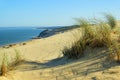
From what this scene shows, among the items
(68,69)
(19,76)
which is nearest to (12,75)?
(19,76)

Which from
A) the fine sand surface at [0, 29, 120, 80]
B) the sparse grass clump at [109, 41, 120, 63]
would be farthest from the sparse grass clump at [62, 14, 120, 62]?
the sparse grass clump at [109, 41, 120, 63]

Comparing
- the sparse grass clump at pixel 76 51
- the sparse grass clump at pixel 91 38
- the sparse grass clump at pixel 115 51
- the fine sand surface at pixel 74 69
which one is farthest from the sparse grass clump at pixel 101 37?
the sparse grass clump at pixel 115 51

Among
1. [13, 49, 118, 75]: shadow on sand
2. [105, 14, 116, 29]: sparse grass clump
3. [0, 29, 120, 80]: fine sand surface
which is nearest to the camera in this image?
[0, 29, 120, 80]: fine sand surface

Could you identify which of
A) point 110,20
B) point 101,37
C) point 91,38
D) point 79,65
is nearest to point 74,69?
point 79,65

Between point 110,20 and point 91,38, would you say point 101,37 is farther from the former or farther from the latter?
point 110,20

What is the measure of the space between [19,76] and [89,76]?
1.78 meters

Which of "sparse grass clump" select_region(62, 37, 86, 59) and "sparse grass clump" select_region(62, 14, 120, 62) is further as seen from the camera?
"sparse grass clump" select_region(62, 37, 86, 59)

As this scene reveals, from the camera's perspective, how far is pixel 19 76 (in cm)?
768

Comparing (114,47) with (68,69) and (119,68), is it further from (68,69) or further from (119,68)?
A: (68,69)

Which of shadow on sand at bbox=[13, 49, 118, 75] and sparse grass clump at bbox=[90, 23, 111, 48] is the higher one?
sparse grass clump at bbox=[90, 23, 111, 48]

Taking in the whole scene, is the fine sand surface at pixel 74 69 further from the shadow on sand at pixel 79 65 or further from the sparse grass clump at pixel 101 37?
the sparse grass clump at pixel 101 37

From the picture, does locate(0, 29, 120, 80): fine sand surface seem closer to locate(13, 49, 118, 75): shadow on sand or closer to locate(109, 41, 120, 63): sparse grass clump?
locate(13, 49, 118, 75): shadow on sand

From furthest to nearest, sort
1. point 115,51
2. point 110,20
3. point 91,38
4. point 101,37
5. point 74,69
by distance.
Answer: point 110,20, point 91,38, point 101,37, point 74,69, point 115,51

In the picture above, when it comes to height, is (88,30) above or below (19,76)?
above
